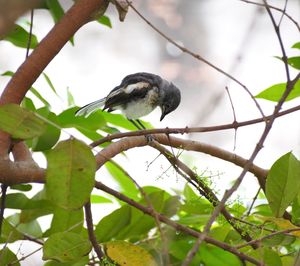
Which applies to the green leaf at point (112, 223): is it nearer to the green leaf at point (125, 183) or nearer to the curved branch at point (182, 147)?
the curved branch at point (182, 147)

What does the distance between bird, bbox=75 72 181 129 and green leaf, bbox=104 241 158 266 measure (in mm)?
1061

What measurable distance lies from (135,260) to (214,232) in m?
0.24

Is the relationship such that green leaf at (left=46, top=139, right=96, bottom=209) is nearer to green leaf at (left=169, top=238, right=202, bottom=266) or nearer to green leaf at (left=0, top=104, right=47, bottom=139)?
green leaf at (left=0, top=104, right=47, bottom=139)

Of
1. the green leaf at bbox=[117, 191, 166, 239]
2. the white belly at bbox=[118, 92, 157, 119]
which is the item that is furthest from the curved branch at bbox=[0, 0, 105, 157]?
the white belly at bbox=[118, 92, 157, 119]

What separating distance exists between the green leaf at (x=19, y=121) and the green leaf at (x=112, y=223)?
1.14ft

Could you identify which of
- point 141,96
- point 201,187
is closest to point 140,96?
point 141,96

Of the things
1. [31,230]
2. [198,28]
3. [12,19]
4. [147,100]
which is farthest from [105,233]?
[198,28]

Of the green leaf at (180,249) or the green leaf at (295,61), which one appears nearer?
the green leaf at (180,249)

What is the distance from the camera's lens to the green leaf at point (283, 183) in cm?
98

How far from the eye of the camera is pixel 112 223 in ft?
3.68

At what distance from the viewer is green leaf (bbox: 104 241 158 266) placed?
94 centimetres

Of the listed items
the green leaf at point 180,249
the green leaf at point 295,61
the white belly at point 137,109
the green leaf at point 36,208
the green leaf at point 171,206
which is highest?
the white belly at point 137,109

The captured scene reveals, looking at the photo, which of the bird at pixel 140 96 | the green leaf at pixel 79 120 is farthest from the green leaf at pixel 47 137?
the bird at pixel 140 96

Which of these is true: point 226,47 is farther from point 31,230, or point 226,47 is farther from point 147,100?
point 31,230
